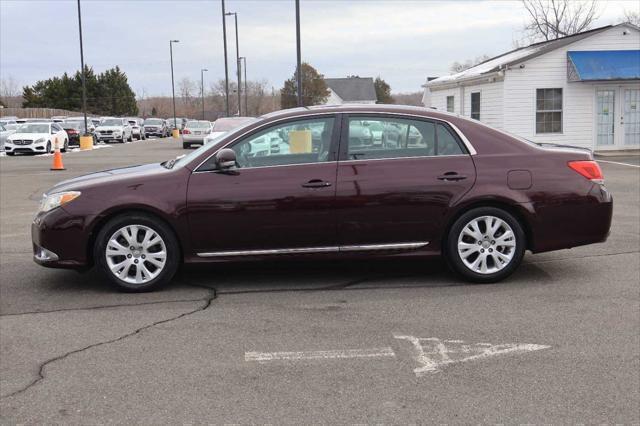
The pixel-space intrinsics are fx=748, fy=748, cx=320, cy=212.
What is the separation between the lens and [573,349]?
492 cm

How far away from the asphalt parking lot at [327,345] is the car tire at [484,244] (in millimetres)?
181

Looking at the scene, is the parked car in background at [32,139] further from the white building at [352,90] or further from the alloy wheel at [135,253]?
the white building at [352,90]

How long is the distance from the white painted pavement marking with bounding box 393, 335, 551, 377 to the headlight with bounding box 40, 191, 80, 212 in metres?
3.21

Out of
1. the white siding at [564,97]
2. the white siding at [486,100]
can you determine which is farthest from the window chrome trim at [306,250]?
the white siding at [564,97]

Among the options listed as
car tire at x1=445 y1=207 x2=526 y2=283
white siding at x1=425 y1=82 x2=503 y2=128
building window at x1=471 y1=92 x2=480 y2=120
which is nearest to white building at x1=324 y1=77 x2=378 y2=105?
white siding at x1=425 y1=82 x2=503 y2=128

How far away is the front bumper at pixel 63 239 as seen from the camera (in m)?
6.50

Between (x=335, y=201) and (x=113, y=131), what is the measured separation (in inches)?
1809

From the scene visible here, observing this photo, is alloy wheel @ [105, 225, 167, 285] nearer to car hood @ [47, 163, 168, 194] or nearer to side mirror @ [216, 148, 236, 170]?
car hood @ [47, 163, 168, 194]

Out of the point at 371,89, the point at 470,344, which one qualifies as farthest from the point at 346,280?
the point at 371,89

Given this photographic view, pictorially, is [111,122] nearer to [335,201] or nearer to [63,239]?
[63,239]

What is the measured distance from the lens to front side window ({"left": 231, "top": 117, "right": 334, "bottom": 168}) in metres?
6.62

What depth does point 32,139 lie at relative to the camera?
3325 centimetres

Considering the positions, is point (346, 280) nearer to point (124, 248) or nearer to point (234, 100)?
point (124, 248)

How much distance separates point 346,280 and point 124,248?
6.68ft
